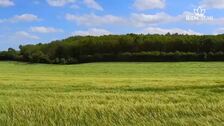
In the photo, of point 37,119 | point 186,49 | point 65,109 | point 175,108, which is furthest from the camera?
point 186,49

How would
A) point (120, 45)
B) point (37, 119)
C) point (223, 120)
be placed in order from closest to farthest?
point (223, 120) → point (37, 119) → point (120, 45)

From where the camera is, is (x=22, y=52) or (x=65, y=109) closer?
(x=65, y=109)

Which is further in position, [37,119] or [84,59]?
[84,59]

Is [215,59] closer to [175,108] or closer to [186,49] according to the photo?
[186,49]

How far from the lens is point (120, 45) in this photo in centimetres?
10025

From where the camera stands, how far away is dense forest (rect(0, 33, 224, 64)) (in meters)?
86.4

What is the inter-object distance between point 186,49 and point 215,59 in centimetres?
1185

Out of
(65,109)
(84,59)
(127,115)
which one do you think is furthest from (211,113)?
(84,59)

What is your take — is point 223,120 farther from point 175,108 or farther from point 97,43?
point 97,43

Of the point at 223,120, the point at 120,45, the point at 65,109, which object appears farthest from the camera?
the point at 120,45

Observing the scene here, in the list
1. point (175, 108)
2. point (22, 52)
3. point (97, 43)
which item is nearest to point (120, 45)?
point (97, 43)

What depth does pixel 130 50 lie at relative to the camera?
9769 cm

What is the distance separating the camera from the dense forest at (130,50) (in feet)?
284

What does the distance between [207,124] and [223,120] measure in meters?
0.52
